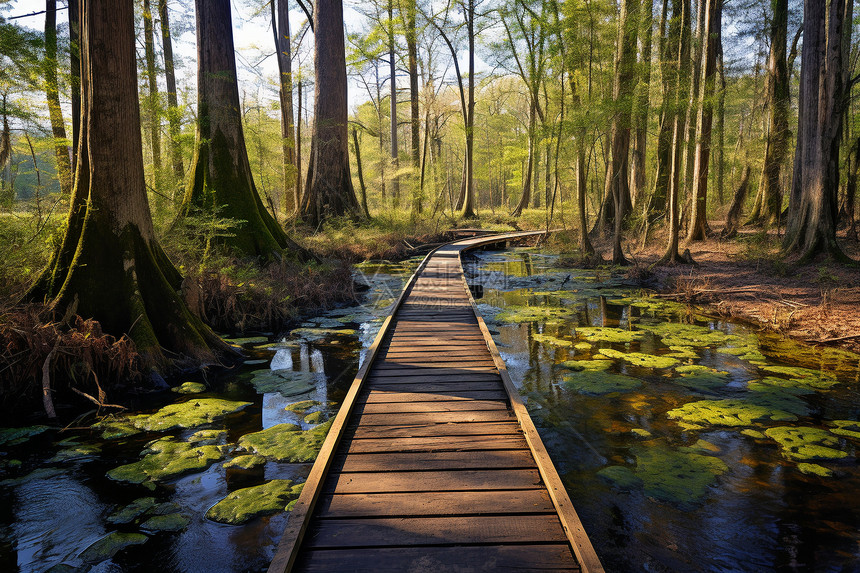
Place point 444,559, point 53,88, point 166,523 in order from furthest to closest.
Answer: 1. point 53,88
2. point 166,523
3. point 444,559

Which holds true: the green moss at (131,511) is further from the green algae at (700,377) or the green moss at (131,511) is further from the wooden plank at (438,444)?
→ the green algae at (700,377)

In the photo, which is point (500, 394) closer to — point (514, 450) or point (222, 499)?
point (514, 450)

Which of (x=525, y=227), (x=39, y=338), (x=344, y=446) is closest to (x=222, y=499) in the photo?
(x=344, y=446)

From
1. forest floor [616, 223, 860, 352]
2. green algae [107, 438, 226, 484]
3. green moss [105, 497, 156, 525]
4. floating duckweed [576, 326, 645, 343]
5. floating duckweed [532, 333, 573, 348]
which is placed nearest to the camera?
green moss [105, 497, 156, 525]

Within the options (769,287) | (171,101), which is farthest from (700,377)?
(171,101)

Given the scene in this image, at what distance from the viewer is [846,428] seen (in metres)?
4.26

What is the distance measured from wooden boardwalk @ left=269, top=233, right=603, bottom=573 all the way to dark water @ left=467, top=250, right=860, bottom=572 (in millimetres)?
575

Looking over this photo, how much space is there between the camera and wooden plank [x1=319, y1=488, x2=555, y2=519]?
269 centimetres

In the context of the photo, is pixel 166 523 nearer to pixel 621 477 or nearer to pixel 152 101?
pixel 621 477

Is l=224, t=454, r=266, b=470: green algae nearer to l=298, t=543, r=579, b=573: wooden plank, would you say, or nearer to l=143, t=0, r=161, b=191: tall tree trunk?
l=298, t=543, r=579, b=573: wooden plank

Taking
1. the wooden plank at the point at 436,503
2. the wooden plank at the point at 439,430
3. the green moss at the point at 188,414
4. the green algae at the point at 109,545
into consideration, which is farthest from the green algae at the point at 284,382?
the wooden plank at the point at 436,503

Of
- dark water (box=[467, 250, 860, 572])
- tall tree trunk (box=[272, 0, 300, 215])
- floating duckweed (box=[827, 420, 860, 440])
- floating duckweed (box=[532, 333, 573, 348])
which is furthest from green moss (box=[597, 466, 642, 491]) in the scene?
tall tree trunk (box=[272, 0, 300, 215])

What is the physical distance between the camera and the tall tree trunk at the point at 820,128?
31.0ft

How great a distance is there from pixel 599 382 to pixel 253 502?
3.90 metres
